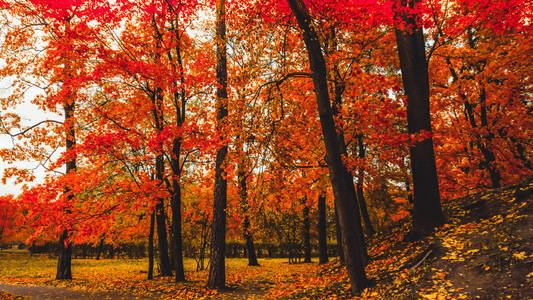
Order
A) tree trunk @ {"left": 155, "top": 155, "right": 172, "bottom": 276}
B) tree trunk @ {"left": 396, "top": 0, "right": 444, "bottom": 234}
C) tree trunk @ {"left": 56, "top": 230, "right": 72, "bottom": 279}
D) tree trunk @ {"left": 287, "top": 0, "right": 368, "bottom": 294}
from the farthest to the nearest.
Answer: tree trunk @ {"left": 56, "top": 230, "right": 72, "bottom": 279}, tree trunk @ {"left": 155, "top": 155, "right": 172, "bottom": 276}, tree trunk @ {"left": 396, "top": 0, "right": 444, "bottom": 234}, tree trunk @ {"left": 287, "top": 0, "right": 368, "bottom": 294}

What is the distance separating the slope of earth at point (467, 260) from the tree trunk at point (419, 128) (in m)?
0.53

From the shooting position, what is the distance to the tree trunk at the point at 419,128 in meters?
7.46

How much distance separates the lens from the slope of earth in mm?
4305

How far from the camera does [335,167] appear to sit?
5977mm

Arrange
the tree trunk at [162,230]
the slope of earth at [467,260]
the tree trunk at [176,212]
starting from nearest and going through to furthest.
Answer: the slope of earth at [467,260]
the tree trunk at [176,212]
the tree trunk at [162,230]

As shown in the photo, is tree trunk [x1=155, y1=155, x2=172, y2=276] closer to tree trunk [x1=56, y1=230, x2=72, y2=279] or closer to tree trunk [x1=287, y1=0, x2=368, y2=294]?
tree trunk [x1=56, y1=230, x2=72, y2=279]

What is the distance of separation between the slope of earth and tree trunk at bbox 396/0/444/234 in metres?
0.53

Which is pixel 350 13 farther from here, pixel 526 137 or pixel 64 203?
pixel 64 203

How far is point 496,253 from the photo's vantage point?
491 cm

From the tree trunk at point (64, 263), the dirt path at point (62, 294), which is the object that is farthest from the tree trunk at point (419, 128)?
the tree trunk at point (64, 263)

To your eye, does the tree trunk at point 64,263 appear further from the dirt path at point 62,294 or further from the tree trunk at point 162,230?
the tree trunk at point 162,230

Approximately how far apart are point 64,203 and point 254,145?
766 cm

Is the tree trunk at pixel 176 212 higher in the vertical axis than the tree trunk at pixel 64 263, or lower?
higher

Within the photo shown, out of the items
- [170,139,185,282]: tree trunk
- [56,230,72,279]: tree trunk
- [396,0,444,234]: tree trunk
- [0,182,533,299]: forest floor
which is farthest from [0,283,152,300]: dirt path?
[396,0,444,234]: tree trunk
